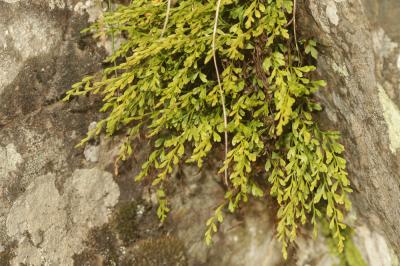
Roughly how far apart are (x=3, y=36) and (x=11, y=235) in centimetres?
108

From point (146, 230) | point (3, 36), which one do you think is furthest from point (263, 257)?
point (3, 36)

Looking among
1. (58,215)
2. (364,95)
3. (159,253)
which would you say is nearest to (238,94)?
(364,95)

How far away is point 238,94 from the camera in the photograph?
2.53 metres

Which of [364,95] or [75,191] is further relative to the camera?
[75,191]

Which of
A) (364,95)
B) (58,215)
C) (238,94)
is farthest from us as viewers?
(58,215)

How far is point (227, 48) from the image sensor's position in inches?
99.9

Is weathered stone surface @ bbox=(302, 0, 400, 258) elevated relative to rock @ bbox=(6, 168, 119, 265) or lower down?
elevated

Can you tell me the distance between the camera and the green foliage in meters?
2.37

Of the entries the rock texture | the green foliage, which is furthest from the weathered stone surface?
the rock texture

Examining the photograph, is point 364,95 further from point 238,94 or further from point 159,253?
point 159,253

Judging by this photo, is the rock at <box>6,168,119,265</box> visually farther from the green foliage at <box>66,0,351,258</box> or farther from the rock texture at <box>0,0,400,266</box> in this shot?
the green foliage at <box>66,0,351,258</box>

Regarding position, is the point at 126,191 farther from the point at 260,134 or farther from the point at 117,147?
the point at 260,134

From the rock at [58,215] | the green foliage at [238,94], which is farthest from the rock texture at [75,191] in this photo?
the green foliage at [238,94]

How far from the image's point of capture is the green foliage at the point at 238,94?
237cm
